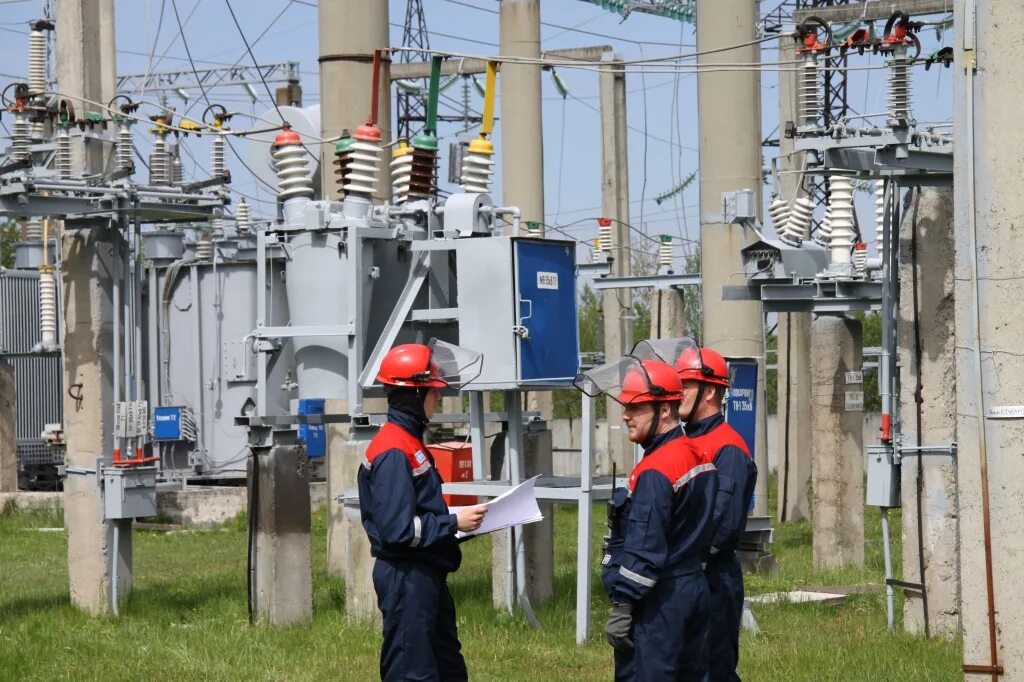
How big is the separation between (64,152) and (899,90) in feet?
22.5

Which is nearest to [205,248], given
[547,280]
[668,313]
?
[668,313]

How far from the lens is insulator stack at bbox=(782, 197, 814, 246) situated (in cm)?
1570

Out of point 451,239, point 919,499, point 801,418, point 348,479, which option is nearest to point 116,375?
point 348,479

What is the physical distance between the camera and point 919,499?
36.4 ft

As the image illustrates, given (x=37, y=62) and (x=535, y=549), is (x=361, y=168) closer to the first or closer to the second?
(x=535, y=549)

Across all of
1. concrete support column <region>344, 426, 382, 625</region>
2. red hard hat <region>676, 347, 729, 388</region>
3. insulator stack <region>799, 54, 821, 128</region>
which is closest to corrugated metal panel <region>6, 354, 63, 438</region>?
concrete support column <region>344, 426, 382, 625</region>

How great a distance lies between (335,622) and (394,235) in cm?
299

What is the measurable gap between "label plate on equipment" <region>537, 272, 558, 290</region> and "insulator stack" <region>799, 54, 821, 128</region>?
7.02 ft

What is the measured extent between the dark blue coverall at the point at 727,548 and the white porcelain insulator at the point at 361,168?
15.2 feet

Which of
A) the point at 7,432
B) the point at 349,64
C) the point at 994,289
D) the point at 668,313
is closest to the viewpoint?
the point at 994,289

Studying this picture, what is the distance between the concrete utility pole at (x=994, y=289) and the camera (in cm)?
673

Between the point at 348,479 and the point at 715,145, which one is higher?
the point at 715,145

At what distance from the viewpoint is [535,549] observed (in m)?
13.0

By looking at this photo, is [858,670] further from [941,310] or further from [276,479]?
[276,479]
